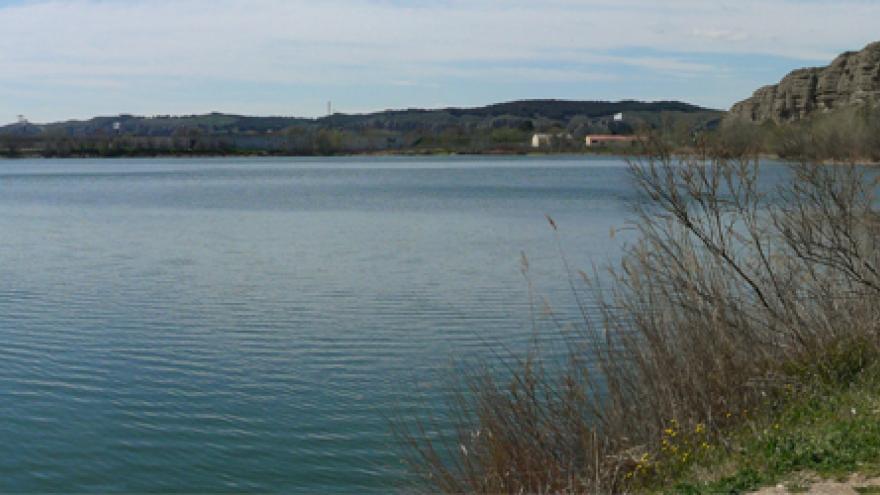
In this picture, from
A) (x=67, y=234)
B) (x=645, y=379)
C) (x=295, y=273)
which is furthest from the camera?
(x=67, y=234)

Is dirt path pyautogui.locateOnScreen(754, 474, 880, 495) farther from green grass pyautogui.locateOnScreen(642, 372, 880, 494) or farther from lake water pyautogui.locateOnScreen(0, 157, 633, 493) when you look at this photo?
lake water pyautogui.locateOnScreen(0, 157, 633, 493)

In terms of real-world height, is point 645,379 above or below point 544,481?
above

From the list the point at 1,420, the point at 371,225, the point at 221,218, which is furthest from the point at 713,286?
the point at 221,218

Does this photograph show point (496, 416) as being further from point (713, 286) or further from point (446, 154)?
point (446, 154)

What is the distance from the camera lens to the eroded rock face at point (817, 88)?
374 ft

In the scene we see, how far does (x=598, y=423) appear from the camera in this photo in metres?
9.44

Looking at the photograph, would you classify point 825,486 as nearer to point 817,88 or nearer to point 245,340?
point 245,340

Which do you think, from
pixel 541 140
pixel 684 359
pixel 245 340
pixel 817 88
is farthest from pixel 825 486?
pixel 541 140

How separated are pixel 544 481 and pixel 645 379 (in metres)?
1.42

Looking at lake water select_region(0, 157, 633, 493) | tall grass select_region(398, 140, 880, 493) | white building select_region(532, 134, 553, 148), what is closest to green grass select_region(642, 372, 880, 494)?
tall grass select_region(398, 140, 880, 493)

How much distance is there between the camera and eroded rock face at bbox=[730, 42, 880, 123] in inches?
4483

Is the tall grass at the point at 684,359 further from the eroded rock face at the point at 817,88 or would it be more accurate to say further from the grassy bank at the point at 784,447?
the eroded rock face at the point at 817,88

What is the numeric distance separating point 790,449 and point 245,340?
33.4 feet

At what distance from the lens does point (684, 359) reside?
9289mm
